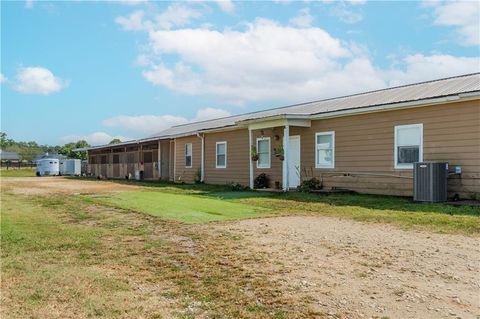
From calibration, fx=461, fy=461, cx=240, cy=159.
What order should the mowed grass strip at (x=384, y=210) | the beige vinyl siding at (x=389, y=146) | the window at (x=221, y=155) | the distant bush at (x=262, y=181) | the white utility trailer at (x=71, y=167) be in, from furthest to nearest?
the white utility trailer at (x=71, y=167), the window at (x=221, y=155), the distant bush at (x=262, y=181), the beige vinyl siding at (x=389, y=146), the mowed grass strip at (x=384, y=210)

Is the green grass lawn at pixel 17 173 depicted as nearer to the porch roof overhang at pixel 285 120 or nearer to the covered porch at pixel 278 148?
the covered porch at pixel 278 148

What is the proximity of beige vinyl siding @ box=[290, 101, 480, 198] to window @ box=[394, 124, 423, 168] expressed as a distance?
0.14 metres

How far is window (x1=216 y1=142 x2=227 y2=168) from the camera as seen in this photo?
2104 centimetres

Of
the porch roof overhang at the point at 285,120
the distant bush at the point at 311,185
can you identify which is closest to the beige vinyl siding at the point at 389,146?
the distant bush at the point at 311,185

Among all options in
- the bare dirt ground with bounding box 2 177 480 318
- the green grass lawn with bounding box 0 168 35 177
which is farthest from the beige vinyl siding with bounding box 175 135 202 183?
the green grass lawn with bounding box 0 168 35 177

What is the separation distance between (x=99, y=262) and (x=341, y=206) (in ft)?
23.0

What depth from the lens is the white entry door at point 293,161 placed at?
16797mm

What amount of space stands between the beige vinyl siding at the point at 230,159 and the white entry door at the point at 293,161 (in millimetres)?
2686

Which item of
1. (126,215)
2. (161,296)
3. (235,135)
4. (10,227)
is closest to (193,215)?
(126,215)

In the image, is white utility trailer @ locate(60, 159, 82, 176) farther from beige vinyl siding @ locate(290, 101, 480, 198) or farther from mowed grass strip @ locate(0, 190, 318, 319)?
mowed grass strip @ locate(0, 190, 318, 319)

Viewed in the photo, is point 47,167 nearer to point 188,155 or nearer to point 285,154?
point 188,155

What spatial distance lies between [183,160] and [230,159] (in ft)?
16.9

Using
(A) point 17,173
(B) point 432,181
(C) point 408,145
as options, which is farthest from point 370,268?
(A) point 17,173

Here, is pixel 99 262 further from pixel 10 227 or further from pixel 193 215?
pixel 193 215
